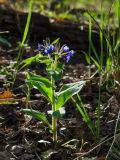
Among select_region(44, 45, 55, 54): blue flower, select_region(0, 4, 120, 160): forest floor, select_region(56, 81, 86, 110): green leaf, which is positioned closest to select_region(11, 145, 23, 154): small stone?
select_region(0, 4, 120, 160): forest floor

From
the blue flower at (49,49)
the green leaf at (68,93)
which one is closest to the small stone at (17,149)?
the green leaf at (68,93)

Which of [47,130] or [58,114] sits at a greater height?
[58,114]

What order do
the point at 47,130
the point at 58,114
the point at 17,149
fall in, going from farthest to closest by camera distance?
the point at 47,130 < the point at 17,149 < the point at 58,114

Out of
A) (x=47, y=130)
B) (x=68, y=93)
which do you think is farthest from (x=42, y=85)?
(x=47, y=130)

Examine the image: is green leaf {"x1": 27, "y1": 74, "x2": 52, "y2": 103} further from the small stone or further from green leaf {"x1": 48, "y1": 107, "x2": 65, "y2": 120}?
the small stone

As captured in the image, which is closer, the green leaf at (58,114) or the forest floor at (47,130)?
the green leaf at (58,114)

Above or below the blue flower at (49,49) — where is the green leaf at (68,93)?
below

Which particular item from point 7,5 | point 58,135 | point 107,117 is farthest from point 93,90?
point 7,5

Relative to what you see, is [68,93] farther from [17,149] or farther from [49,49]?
[17,149]

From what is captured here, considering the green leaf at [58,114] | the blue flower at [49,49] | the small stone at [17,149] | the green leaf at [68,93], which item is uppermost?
the blue flower at [49,49]

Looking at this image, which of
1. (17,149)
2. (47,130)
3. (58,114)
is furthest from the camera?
(47,130)

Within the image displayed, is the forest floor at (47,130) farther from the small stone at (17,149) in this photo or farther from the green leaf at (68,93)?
the green leaf at (68,93)
